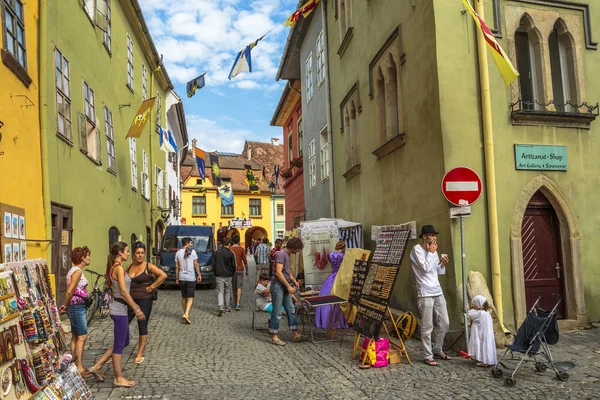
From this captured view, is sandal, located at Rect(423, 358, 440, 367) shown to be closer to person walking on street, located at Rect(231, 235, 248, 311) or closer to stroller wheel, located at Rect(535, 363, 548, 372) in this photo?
stroller wheel, located at Rect(535, 363, 548, 372)

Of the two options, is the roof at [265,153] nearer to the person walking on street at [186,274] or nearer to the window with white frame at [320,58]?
the window with white frame at [320,58]

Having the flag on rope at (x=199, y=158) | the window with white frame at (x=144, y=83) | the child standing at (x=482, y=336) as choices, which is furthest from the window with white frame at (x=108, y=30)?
the flag on rope at (x=199, y=158)

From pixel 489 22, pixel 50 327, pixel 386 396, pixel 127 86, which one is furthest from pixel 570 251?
pixel 127 86

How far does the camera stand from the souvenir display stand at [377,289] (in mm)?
7105

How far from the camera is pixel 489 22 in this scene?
843 centimetres

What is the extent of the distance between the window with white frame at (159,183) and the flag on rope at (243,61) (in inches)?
382

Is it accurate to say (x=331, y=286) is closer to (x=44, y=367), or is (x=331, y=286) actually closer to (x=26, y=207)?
(x=26, y=207)

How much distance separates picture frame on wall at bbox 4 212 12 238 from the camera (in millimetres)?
6633

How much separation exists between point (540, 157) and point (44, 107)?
8562 mm

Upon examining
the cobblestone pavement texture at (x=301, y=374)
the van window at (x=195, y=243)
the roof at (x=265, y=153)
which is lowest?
the cobblestone pavement texture at (x=301, y=374)

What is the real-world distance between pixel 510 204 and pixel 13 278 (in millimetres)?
6879

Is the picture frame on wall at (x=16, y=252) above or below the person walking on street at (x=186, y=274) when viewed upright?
above

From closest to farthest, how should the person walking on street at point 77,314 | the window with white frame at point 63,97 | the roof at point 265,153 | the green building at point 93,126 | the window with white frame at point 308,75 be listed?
the person walking on street at point 77,314 < the green building at point 93,126 < the window with white frame at point 63,97 < the window with white frame at point 308,75 < the roof at point 265,153

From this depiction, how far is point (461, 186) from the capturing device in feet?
24.0
